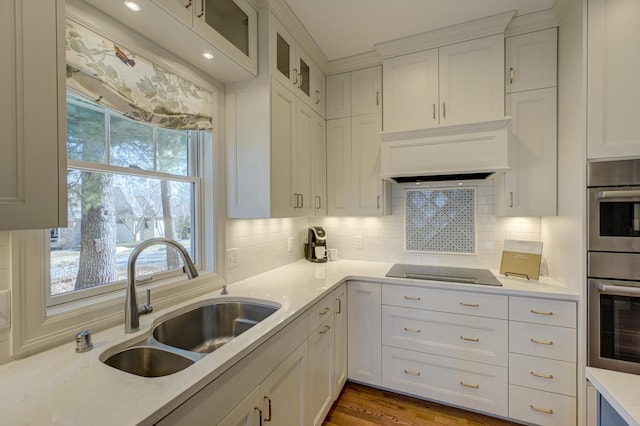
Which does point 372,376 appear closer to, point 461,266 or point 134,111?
point 461,266

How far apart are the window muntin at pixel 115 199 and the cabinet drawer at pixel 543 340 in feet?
7.00

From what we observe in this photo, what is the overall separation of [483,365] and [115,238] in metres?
2.31

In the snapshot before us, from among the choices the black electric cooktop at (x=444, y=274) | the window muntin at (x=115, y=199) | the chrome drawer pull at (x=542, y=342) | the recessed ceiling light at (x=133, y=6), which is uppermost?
the recessed ceiling light at (x=133, y=6)

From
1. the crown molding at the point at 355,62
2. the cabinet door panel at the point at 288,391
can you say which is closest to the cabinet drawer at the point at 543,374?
the cabinet door panel at the point at 288,391

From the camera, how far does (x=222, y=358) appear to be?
3.05 feet

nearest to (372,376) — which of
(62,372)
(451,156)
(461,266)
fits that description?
(461,266)

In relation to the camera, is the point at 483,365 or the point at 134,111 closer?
the point at 134,111

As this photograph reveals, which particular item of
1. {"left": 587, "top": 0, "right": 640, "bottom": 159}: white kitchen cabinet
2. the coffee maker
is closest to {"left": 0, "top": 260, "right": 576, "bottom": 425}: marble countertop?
the coffee maker

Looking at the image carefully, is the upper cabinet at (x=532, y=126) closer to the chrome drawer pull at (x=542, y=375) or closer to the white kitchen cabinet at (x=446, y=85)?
the white kitchen cabinet at (x=446, y=85)

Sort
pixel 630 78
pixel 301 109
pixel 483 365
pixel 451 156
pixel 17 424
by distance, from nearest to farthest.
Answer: pixel 17 424, pixel 630 78, pixel 483 365, pixel 451 156, pixel 301 109

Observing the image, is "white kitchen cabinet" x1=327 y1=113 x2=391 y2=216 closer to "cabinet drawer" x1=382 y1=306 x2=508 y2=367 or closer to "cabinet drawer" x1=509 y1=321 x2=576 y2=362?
"cabinet drawer" x1=382 y1=306 x2=508 y2=367

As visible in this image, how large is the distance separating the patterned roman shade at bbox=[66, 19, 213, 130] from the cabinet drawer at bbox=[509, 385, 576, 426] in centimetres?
259

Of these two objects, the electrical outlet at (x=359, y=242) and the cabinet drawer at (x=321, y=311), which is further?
the electrical outlet at (x=359, y=242)

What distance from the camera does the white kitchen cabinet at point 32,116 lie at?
67cm
